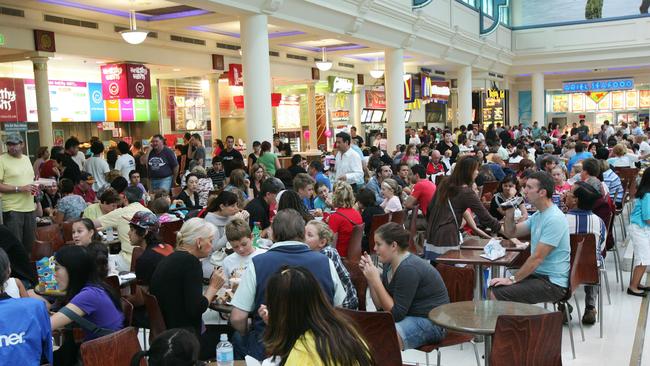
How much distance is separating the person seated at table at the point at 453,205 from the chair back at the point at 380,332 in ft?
8.03

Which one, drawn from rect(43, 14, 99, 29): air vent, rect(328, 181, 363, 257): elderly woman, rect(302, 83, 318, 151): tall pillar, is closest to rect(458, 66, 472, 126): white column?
rect(302, 83, 318, 151): tall pillar

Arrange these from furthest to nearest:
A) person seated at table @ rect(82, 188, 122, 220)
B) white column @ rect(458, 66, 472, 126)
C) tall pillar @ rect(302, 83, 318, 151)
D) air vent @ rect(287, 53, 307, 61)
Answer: white column @ rect(458, 66, 472, 126), tall pillar @ rect(302, 83, 318, 151), air vent @ rect(287, 53, 307, 61), person seated at table @ rect(82, 188, 122, 220)

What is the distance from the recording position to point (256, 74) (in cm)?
1112

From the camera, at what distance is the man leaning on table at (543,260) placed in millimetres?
5027

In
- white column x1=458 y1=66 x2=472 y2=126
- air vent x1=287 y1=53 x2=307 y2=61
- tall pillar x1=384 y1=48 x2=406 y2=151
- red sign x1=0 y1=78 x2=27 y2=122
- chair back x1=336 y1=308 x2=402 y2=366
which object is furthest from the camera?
white column x1=458 y1=66 x2=472 y2=126

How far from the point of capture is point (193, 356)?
106 inches

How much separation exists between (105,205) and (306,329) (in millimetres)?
5311

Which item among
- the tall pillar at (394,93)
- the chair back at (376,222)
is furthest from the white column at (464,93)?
the chair back at (376,222)

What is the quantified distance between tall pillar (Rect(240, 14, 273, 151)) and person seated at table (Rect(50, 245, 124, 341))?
25.0 feet

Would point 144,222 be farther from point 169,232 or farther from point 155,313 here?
point 169,232

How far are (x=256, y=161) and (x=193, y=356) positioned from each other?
828 cm

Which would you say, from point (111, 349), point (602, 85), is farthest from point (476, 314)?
point (602, 85)

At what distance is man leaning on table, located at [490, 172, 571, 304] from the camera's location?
5.03 metres

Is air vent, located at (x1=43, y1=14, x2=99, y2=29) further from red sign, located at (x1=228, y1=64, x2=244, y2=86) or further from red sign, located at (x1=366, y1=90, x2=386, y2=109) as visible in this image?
red sign, located at (x1=366, y1=90, x2=386, y2=109)
